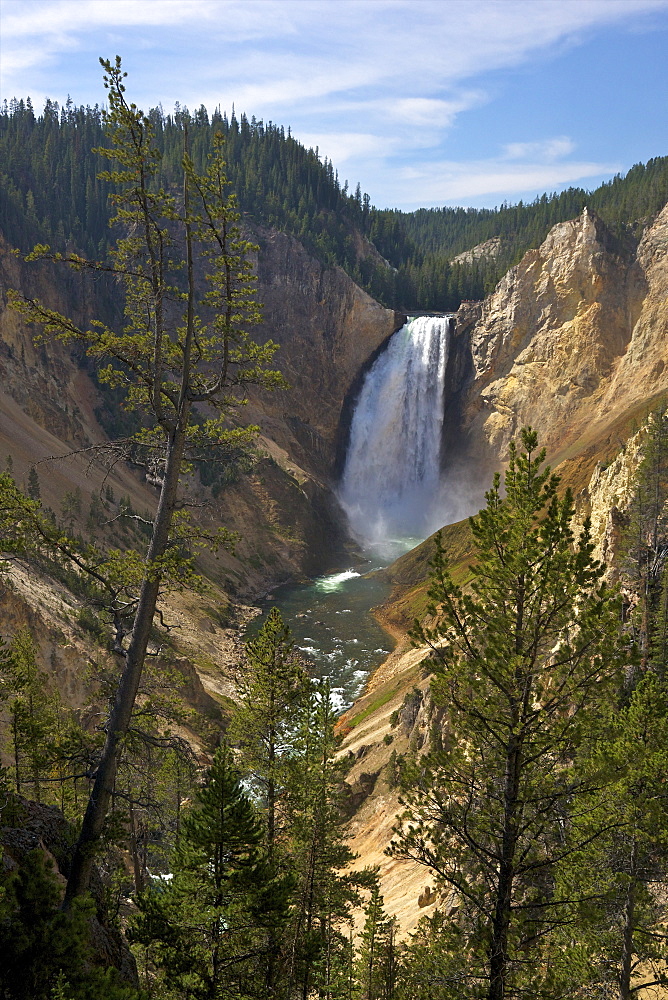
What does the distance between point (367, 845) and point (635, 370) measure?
53644mm

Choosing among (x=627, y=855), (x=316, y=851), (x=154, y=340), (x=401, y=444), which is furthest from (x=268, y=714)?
(x=401, y=444)

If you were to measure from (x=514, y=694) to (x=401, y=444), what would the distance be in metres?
77.7

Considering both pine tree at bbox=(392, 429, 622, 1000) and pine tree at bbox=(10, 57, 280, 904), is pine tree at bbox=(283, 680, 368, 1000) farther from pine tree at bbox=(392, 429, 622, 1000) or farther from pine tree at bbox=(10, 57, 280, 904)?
pine tree at bbox=(10, 57, 280, 904)

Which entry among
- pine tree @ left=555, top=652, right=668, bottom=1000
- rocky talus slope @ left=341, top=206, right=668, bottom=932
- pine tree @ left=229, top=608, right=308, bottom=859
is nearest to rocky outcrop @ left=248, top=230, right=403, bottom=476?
rocky talus slope @ left=341, top=206, right=668, bottom=932

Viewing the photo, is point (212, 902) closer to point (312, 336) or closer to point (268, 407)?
point (268, 407)

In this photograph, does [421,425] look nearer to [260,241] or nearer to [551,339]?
[551,339]

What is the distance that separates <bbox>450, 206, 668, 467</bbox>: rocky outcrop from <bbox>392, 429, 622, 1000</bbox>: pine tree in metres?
55.0

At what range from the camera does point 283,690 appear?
15.5 meters

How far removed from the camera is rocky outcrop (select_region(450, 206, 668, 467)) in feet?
216

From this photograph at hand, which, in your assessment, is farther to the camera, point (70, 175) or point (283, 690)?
point (70, 175)

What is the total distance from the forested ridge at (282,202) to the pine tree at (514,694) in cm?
7522

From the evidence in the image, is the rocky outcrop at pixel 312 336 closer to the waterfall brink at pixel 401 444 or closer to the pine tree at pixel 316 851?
the waterfall brink at pixel 401 444

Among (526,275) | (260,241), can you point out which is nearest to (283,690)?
(526,275)

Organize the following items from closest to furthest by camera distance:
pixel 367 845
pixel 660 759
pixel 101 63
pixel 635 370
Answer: pixel 101 63, pixel 660 759, pixel 367 845, pixel 635 370
